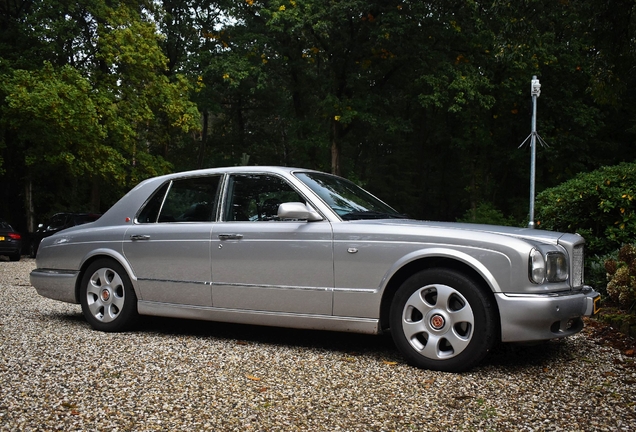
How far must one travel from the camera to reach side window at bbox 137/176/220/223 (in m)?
6.29

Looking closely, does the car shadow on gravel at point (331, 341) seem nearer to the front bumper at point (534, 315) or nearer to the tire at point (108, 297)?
the tire at point (108, 297)

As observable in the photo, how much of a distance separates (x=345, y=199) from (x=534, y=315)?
81.5 inches

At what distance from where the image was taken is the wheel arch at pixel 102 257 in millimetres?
6484

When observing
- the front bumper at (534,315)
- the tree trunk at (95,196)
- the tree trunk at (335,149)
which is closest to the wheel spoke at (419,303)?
the front bumper at (534,315)

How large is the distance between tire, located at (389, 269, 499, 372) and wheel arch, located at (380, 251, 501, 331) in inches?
2.9

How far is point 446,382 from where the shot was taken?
4.58 metres

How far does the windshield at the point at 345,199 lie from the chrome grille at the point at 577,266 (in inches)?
64.6

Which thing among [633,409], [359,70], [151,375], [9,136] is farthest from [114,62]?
[633,409]

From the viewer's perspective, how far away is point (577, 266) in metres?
5.10

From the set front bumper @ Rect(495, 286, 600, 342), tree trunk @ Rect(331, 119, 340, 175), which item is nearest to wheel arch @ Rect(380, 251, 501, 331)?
front bumper @ Rect(495, 286, 600, 342)

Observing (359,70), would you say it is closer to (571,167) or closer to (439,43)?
(439,43)

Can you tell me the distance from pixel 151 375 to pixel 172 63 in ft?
103

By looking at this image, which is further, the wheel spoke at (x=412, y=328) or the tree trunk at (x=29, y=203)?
the tree trunk at (x=29, y=203)

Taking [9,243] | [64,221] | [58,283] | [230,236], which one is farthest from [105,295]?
[64,221]
